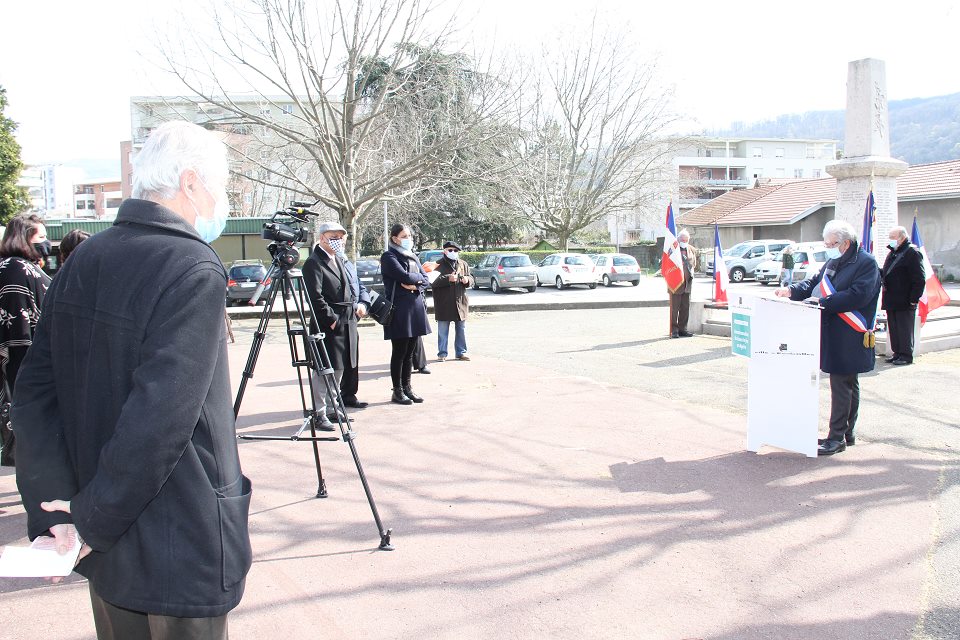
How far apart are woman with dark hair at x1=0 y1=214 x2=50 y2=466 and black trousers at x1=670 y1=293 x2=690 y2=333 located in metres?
11.1

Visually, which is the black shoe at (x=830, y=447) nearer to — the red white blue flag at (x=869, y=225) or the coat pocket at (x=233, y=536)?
the red white blue flag at (x=869, y=225)

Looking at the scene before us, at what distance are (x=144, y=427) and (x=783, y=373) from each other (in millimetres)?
5534

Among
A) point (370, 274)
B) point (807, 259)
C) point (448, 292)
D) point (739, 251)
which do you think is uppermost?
point (739, 251)

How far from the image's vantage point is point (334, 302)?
7.55 m

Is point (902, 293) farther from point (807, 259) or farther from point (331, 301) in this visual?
point (807, 259)

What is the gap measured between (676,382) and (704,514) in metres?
4.72

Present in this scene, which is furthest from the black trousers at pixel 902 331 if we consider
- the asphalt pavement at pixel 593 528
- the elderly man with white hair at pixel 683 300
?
the elderly man with white hair at pixel 683 300

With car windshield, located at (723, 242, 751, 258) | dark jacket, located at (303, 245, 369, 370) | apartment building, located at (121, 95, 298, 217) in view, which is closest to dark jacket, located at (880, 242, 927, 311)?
dark jacket, located at (303, 245, 369, 370)

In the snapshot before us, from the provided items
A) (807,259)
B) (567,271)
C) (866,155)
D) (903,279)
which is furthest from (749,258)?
(903,279)

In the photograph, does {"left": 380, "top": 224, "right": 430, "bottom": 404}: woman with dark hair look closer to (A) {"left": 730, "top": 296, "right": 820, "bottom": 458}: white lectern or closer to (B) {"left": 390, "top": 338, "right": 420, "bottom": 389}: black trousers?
(B) {"left": 390, "top": 338, "right": 420, "bottom": 389}: black trousers

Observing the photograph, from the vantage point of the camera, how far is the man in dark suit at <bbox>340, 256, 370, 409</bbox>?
25.3 ft

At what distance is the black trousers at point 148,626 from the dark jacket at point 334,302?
206 inches

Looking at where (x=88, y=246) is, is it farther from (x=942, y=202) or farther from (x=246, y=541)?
(x=942, y=202)

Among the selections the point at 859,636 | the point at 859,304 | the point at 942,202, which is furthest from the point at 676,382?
the point at 942,202
